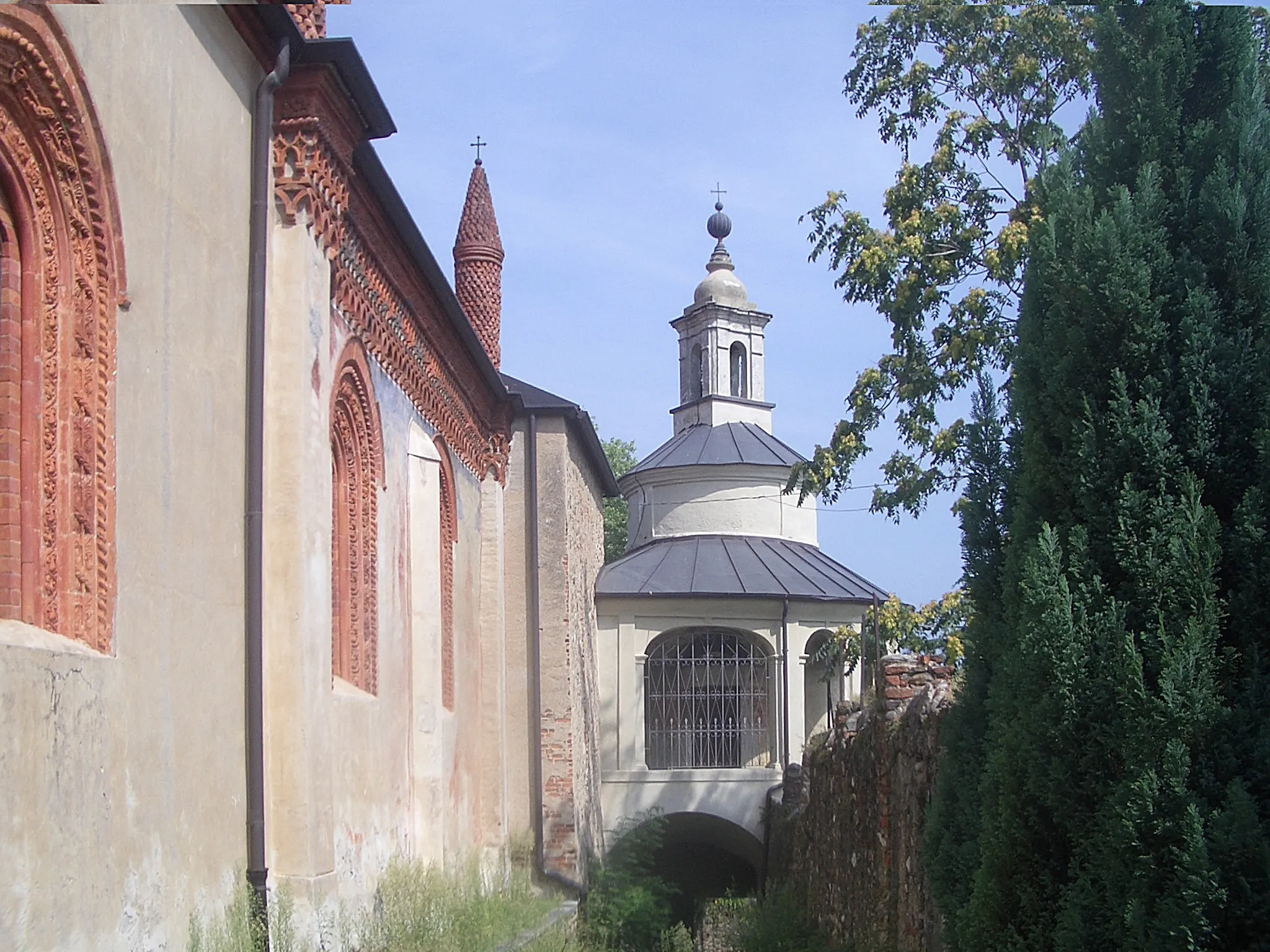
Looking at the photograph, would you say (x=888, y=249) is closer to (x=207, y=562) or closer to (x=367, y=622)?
(x=367, y=622)

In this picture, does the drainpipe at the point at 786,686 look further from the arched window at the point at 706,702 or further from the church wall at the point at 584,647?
the church wall at the point at 584,647

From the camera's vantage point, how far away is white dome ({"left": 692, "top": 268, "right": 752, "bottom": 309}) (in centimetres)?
3512

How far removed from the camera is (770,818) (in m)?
25.0

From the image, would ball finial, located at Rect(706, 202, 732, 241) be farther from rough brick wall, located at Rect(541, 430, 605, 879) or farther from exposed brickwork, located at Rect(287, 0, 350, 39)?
exposed brickwork, located at Rect(287, 0, 350, 39)

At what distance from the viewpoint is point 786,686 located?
2639 centimetres

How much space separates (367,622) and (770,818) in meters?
15.0

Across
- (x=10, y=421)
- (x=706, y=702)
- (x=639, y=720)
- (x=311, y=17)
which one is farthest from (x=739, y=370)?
(x=10, y=421)

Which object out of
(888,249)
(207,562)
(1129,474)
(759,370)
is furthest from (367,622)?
(759,370)

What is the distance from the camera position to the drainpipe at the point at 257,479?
26.7 feet

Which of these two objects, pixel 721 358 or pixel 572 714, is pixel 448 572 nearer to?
pixel 572 714

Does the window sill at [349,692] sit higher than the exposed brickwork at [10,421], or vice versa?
the exposed brickwork at [10,421]

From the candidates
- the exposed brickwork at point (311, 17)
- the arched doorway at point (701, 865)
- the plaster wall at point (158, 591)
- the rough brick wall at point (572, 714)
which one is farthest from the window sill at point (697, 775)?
the plaster wall at point (158, 591)

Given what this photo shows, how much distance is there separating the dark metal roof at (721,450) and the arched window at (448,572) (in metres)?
15.4

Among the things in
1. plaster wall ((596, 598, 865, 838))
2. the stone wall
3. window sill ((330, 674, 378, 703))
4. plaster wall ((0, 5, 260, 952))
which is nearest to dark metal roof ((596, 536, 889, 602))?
plaster wall ((596, 598, 865, 838))
